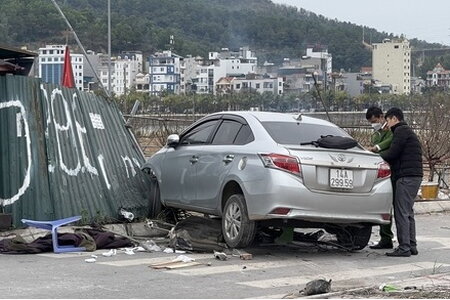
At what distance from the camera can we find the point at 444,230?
518 inches

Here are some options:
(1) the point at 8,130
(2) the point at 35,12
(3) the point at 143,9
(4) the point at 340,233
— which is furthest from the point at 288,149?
(3) the point at 143,9

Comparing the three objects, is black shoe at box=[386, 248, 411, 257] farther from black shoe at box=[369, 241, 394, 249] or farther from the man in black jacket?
black shoe at box=[369, 241, 394, 249]

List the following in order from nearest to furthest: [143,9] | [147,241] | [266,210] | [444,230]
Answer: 1. [266,210]
2. [147,241]
3. [444,230]
4. [143,9]

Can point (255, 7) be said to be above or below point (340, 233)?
above

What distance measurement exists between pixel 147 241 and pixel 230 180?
1473 millimetres

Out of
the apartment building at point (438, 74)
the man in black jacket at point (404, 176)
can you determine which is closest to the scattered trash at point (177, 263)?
the man in black jacket at point (404, 176)

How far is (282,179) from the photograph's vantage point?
31.2 feet

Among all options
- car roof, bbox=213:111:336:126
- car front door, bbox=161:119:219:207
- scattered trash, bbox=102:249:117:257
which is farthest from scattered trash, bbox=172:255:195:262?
car roof, bbox=213:111:336:126

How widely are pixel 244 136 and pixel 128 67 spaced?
199 feet

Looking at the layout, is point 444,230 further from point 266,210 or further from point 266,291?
point 266,291

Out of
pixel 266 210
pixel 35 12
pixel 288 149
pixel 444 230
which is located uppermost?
pixel 35 12

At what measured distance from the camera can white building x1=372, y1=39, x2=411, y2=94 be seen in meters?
60.4

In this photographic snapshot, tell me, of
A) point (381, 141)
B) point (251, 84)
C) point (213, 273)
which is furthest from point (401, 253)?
point (251, 84)

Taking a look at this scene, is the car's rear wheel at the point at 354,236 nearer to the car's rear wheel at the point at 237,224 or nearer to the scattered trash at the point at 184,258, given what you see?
the car's rear wheel at the point at 237,224
